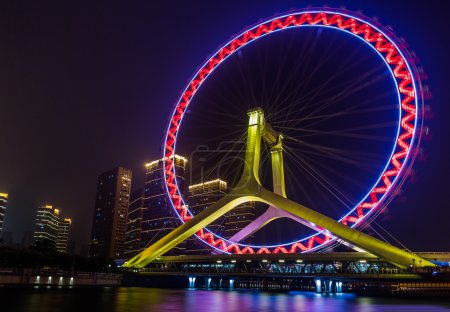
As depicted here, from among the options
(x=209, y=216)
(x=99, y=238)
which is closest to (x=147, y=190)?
(x=99, y=238)

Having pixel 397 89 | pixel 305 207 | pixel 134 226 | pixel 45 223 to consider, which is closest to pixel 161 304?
pixel 305 207

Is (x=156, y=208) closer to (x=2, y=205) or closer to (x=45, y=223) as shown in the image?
(x=2, y=205)

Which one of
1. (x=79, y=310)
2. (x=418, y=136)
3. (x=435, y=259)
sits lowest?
(x=79, y=310)

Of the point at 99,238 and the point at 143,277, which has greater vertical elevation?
the point at 99,238

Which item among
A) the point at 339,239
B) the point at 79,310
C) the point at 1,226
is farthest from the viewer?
the point at 1,226

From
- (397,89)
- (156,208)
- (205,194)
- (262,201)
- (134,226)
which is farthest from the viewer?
(134,226)

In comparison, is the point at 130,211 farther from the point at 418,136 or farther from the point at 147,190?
the point at 418,136

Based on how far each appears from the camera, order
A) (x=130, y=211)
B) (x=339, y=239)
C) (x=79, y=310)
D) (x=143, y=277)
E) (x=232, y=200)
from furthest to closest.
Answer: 1. (x=130, y=211)
2. (x=143, y=277)
3. (x=232, y=200)
4. (x=339, y=239)
5. (x=79, y=310)
